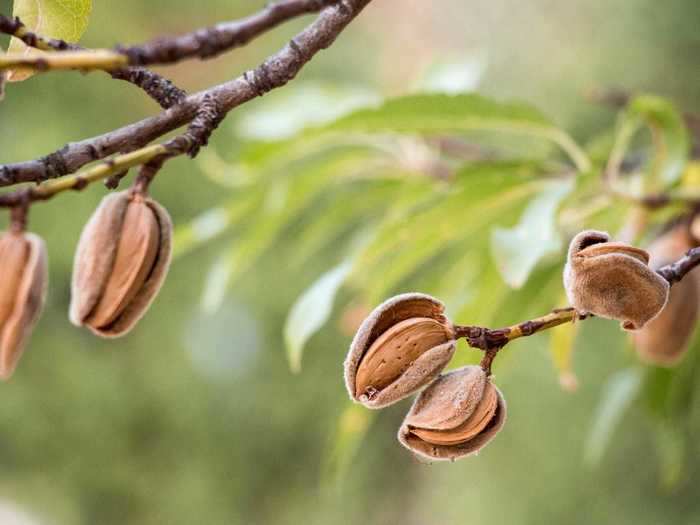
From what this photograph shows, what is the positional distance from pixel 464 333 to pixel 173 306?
1431 mm

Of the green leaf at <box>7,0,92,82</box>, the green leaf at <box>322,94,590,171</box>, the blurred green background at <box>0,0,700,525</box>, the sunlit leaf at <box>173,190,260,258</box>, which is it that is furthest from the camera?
the blurred green background at <box>0,0,700,525</box>

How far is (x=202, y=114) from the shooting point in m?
0.29

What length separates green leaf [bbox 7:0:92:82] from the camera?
13.4 inches

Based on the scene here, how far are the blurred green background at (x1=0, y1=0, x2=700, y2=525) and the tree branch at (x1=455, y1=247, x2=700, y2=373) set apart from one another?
0.93 metres

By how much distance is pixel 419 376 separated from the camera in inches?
11.9

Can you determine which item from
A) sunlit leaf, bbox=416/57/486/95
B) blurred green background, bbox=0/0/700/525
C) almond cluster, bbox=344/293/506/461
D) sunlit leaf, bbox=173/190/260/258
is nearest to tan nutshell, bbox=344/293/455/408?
almond cluster, bbox=344/293/506/461

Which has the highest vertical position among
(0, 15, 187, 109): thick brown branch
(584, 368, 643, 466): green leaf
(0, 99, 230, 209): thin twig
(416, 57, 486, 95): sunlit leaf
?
(416, 57, 486, 95): sunlit leaf

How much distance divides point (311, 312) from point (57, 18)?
27cm

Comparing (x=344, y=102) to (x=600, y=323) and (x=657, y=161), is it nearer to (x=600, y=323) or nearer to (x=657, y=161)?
(x=657, y=161)

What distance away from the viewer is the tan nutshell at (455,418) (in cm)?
29

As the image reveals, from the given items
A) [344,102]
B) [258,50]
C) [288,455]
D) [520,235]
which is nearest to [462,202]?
[520,235]

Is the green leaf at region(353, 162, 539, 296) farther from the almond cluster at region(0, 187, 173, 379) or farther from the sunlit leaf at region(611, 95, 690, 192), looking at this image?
the almond cluster at region(0, 187, 173, 379)

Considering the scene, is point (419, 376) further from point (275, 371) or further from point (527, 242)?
point (275, 371)

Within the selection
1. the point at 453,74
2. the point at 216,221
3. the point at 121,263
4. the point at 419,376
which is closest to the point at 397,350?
the point at 419,376
